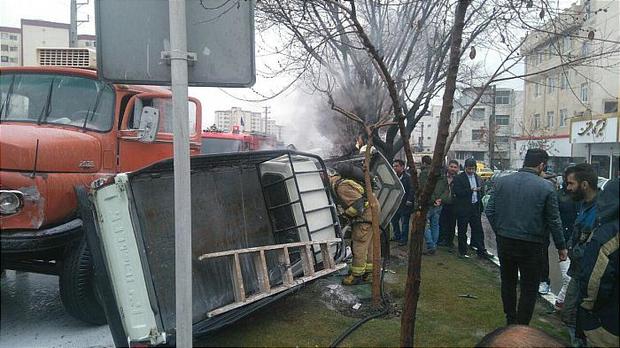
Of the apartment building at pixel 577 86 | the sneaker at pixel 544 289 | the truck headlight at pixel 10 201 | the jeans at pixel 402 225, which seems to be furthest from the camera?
the jeans at pixel 402 225

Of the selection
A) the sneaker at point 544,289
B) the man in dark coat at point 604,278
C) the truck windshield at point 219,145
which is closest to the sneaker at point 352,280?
the sneaker at point 544,289

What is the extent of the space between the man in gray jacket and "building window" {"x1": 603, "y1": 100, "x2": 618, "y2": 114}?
93.3 ft

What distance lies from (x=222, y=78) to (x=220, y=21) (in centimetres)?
31

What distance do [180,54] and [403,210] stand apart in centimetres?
610

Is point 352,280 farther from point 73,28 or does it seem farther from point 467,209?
point 73,28

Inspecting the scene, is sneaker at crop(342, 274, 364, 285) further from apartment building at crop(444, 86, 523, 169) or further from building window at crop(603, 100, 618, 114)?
apartment building at crop(444, 86, 523, 169)

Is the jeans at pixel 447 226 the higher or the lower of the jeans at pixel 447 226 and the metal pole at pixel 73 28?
the lower

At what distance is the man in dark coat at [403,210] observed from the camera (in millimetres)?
7605

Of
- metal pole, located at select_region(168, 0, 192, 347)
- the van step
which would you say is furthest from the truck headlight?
metal pole, located at select_region(168, 0, 192, 347)

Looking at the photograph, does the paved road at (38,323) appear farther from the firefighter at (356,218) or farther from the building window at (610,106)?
the building window at (610,106)

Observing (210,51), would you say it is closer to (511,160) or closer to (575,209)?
(575,209)

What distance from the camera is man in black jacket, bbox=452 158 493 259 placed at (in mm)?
7082

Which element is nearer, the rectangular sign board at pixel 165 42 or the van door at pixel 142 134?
the rectangular sign board at pixel 165 42

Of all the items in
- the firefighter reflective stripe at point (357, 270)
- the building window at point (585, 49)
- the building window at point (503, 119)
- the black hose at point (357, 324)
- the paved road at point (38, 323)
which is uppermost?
the building window at point (503, 119)
